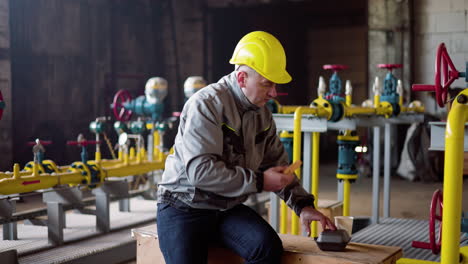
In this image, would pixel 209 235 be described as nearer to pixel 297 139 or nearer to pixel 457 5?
pixel 297 139

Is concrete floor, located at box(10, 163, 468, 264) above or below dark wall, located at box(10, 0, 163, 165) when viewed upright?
below

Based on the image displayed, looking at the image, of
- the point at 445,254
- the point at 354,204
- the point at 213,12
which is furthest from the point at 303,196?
the point at 213,12

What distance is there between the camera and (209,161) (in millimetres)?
2098

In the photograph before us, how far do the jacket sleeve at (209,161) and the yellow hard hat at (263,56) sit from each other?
222 millimetres

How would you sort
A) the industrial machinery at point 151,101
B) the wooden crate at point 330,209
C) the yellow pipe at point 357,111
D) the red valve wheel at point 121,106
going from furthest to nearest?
the red valve wheel at point 121,106, the industrial machinery at point 151,101, the wooden crate at point 330,209, the yellow pipe at point 357,111

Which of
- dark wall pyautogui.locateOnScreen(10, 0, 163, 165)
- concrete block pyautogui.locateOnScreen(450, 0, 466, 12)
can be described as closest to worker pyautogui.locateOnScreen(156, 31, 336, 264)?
dark wall pyautogui.locateOnScreen(10, 0, 163, 165)

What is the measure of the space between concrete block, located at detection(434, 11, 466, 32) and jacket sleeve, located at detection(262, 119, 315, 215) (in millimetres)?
6127

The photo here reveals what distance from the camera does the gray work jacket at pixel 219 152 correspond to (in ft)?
6.91

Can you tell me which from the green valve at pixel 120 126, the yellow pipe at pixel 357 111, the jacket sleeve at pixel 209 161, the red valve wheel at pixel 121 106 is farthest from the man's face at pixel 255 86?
the red valve wheel at pixel 121 106

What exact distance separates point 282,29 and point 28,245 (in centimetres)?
780

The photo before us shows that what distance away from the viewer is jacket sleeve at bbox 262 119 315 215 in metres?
2.48

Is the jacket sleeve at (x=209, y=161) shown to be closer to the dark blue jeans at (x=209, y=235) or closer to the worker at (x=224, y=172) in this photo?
the worker at (x=224, y=172)

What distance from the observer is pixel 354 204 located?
21.1ft

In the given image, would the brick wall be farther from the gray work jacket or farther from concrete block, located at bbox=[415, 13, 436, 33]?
concrete block, located at bbox=[415, 13, 436, 33]
